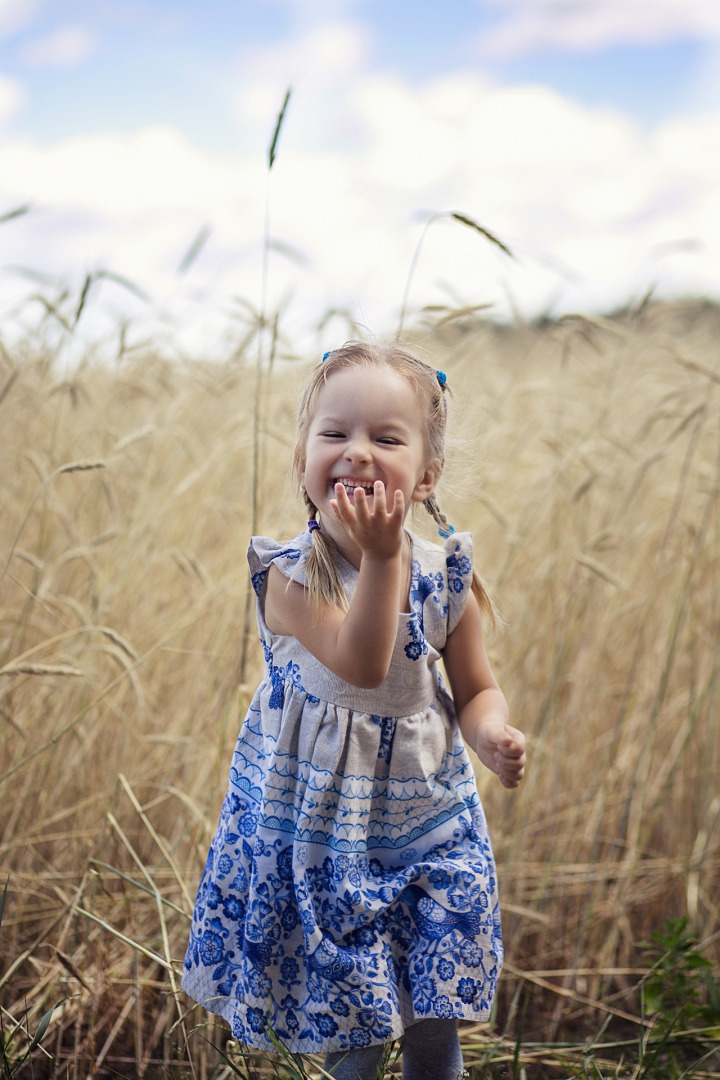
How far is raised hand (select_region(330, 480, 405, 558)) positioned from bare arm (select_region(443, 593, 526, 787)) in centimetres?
35

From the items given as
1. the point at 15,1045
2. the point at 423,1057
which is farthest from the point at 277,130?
the point at 15,1045

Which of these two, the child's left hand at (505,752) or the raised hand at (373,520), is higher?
the raised hand at (373,520)

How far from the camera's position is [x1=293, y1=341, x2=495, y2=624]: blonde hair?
1273 millimetres

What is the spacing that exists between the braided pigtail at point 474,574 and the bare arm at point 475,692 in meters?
0.03

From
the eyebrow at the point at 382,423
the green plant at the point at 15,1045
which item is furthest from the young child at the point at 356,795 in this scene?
the green plant at the point at 15,1045

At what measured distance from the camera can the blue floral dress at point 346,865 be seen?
126cm

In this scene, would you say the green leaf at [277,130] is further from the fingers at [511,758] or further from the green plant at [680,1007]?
the green plant at [680,1007]

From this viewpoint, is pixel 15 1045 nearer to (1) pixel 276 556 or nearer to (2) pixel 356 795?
(2) pixel 356 795

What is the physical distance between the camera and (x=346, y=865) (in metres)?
1.27

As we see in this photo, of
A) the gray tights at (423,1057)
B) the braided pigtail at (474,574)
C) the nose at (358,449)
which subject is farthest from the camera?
the braided pigtail at (474,574)

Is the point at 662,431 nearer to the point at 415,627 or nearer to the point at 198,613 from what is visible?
the point at 198,613

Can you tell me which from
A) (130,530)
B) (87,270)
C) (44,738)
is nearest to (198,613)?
(130,530)

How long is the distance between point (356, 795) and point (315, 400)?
0.56 meters

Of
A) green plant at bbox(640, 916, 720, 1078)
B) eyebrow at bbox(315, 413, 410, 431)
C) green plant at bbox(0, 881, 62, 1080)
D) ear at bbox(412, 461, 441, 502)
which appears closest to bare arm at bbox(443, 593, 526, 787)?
ear at bbox(412, 461, 441, 502)
